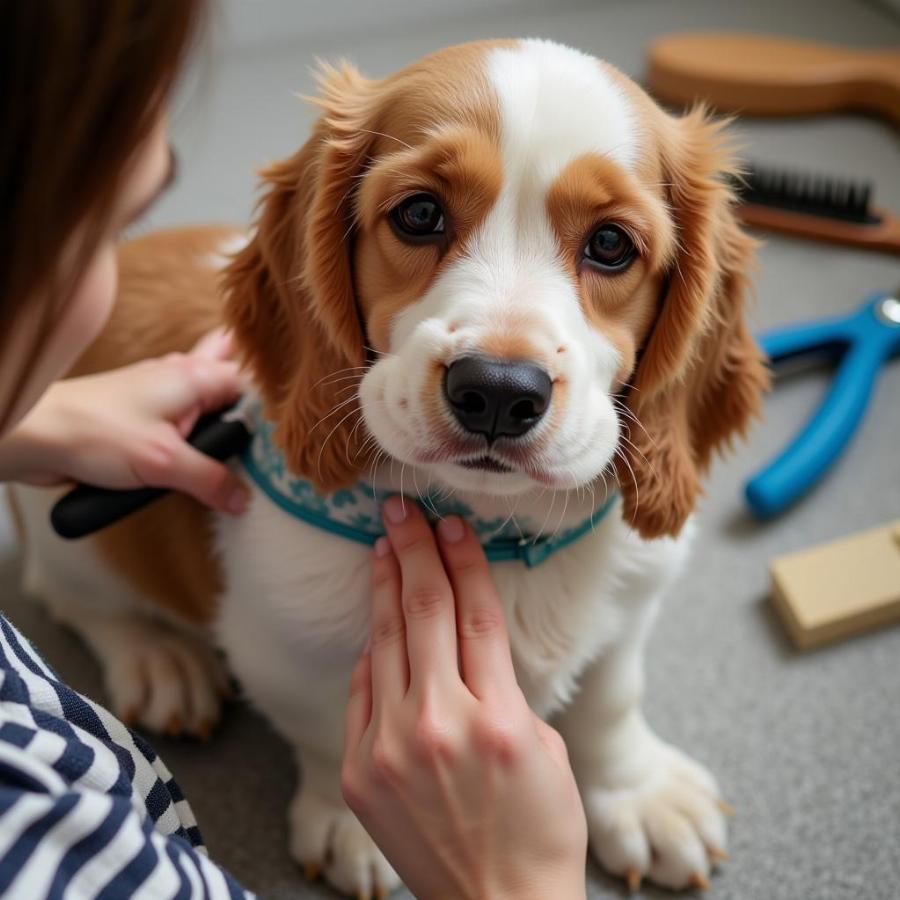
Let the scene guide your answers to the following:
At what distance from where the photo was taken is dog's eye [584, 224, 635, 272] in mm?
833

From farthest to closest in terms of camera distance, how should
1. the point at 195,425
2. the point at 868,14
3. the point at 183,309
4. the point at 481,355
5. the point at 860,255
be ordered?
1. the point at 868,14
2. the point at 860,255
3. the point at 183,309
4. the point at 195,425
5. the point at 481,355

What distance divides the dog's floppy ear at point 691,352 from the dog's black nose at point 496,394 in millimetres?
185

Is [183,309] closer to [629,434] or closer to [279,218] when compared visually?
[279,218]

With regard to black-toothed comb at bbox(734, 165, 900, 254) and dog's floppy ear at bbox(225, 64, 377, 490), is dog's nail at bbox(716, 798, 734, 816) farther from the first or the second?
black-toothed comb at bbox(734, 165, 900, 254)

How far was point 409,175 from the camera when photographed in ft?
2.68

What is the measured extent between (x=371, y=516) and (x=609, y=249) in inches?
13.2

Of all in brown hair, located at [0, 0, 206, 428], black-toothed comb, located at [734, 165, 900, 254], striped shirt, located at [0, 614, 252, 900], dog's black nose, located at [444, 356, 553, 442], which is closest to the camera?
brown hair, located at [0, 0, 206, 428]

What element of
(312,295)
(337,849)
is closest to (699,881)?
(337,849)

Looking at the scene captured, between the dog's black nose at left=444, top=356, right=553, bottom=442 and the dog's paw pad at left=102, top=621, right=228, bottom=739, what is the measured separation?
708 millimetres

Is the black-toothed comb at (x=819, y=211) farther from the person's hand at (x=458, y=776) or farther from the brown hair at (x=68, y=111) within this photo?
the brown hair at (x=68, y=111)

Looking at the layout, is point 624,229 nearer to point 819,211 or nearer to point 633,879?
point 633,879

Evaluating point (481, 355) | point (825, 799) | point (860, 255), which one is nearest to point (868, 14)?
point (860, 255)

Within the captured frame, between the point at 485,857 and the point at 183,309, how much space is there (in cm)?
71

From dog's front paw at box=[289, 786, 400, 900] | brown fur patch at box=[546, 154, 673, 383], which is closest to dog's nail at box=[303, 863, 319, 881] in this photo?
dog's front paw at box=[289, 786, 400, 900]
